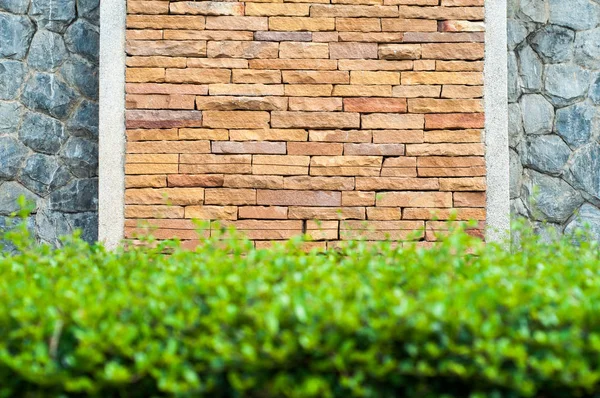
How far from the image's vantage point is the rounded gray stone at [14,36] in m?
5.69

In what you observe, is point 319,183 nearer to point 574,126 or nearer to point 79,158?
point 79,158

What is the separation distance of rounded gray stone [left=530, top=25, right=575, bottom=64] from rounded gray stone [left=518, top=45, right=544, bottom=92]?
0.06 metres

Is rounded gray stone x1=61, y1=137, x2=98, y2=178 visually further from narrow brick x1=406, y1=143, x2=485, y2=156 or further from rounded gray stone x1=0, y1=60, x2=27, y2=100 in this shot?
narrow brick x1=406, y1=143, x2=485, y2=156

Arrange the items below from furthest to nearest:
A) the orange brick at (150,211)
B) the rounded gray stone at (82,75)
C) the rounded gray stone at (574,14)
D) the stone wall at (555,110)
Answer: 1. the rounded gray stone at (574,14)
2. the stone wall at (555,110)
3. the rounded gray stone at (82,75)
4. the orange brick at (150,211)

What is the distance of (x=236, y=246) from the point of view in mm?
2350

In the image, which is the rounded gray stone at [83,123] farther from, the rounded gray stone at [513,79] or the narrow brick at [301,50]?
the rounded gray stone at [513,79]

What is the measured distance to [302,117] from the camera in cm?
454

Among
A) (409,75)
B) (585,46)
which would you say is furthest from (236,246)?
(585,46)

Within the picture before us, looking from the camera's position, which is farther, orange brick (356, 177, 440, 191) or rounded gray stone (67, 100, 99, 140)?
rounded gray stone (67, 100, 99, 140)

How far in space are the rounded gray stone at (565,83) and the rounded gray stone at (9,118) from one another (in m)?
4.00

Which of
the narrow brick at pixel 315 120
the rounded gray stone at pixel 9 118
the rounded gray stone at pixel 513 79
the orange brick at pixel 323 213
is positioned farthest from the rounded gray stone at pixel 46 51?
the rounded gray stone at pixel 513 79

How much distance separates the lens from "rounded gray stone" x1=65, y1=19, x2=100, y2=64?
5719mm

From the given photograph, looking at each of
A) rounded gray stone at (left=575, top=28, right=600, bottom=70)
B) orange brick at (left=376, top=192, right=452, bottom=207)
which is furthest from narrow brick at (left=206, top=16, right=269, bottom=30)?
rounded gray stone at (left=575, top=28, right=600, bottom=70)

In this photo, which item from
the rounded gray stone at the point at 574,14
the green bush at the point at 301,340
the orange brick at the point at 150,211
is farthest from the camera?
the rounded gray stone at the point at 574,14
